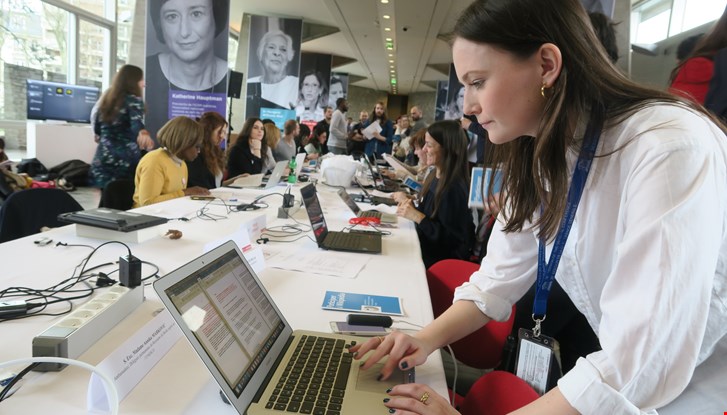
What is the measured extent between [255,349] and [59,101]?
21.0 ft

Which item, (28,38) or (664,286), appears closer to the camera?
(664,286)

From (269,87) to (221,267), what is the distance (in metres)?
8.76

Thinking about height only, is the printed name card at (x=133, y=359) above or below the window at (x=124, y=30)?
below

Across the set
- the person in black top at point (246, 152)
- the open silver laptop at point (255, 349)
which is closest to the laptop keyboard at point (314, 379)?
the open silver laptop at point (255, 349)

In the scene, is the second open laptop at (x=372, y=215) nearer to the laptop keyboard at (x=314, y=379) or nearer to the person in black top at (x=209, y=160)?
the person in black top at (x=209, y=160)

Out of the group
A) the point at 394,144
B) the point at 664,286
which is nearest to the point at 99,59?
the point at 394,144

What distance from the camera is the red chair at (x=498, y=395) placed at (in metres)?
0.91

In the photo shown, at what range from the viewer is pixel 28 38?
5289 mm

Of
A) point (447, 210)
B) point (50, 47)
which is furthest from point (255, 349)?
point (50, 47)

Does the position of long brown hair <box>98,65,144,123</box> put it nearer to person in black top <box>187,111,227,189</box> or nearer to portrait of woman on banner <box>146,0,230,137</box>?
person in black top <box>187,111,227,189</box>

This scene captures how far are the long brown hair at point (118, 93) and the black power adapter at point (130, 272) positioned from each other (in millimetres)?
2811

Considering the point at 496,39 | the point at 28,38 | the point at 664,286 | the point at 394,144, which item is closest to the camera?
the point at 664,286

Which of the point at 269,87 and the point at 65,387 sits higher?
the point at 269,87

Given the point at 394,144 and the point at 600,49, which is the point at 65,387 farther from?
the point at 394,144
